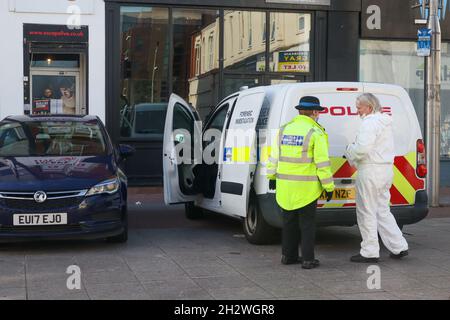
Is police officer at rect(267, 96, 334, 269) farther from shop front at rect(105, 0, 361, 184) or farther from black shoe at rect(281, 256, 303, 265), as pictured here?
shop front at rect(105, 0, 361, 184)

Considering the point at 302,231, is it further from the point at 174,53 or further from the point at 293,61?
the point at 293,61

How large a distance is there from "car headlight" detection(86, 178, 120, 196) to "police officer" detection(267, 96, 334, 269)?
1.97 metres

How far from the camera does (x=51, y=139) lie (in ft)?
28.2

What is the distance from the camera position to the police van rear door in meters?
8.07

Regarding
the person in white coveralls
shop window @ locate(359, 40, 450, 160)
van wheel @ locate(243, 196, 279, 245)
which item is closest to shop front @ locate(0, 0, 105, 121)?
shop window @ locate(359, 40, 450, 160)

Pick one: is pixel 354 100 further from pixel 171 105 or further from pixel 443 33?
pixel 443 33

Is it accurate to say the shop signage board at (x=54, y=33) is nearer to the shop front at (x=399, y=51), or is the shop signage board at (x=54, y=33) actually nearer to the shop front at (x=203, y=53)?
the shop front at (x=203, y=53)

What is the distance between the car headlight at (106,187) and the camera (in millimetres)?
7628

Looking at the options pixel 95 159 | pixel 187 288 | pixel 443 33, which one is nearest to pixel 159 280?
pixel 187 288

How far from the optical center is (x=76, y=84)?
1393 cm

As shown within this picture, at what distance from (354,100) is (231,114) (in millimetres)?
1844

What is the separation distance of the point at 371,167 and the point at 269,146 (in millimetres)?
1183

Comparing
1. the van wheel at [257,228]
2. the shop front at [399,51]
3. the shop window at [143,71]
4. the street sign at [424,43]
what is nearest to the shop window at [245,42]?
the shop window at [143,71]

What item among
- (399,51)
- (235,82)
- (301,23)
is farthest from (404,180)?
(399,51)
